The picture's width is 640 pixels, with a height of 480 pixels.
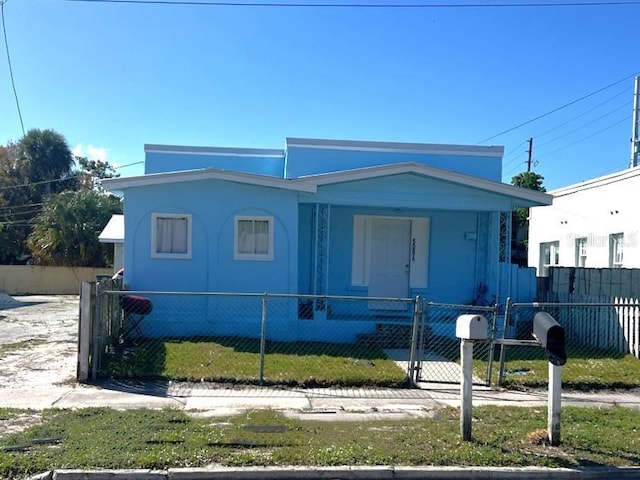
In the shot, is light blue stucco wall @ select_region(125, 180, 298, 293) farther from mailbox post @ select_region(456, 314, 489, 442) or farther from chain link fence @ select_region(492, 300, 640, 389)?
mailbox post @ select_region(456, 314, 489, 442)

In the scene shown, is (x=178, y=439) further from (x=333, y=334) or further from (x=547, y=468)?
(x=333, y=334)

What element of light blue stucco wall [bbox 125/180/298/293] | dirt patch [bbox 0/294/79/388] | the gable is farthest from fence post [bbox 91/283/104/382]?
the gable

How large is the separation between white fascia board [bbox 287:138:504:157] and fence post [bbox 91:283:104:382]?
7292 millimetres

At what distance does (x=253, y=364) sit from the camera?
9273 mm

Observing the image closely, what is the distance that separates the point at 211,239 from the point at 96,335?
14.5ft

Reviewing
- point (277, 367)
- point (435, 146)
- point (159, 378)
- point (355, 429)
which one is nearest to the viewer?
point (355, 429)

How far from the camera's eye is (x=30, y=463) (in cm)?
486

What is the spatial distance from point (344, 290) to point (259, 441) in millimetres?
8527

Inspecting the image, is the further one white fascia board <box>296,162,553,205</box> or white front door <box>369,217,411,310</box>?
white front door <box>369,217,411,310</box>

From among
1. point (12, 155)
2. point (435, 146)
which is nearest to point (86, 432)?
point (435, 146)

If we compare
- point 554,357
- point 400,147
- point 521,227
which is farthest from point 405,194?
point 521,227

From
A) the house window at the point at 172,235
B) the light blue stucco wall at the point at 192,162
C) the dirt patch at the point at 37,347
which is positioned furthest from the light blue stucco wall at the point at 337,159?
the dirt patch at the point at 37,347

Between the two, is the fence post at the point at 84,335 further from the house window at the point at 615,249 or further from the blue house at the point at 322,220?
the house window at the point at 615,249

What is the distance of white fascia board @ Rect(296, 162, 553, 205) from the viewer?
12.3 metres
